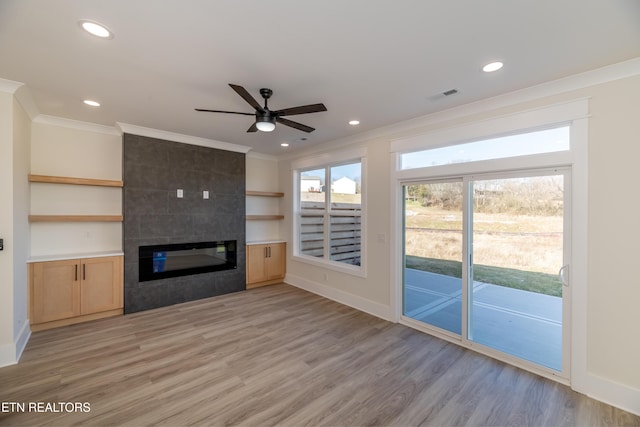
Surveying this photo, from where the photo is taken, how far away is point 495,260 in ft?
10.2

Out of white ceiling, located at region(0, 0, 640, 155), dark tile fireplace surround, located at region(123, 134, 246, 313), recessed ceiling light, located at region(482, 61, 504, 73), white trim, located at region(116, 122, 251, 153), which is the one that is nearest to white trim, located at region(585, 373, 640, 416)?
white ceiling, located at region(0, 0, 640, 155)

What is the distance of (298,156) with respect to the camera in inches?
225

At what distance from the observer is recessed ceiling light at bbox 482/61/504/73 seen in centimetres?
229

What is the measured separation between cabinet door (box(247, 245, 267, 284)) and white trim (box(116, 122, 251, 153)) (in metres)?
1.98

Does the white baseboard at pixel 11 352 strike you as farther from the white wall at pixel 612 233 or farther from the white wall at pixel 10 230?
the white wall at pixel 612 233

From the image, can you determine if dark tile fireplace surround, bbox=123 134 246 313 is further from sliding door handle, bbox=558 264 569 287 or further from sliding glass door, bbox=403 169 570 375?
sliding door handle, bbox=558 264 569 287

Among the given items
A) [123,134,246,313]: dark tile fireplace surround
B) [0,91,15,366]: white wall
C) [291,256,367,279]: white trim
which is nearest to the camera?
[0,91,15,366]: white wall

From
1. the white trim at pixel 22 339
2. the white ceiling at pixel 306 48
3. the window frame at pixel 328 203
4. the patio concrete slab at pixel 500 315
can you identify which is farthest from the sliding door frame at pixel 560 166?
the white trim at pixel 22 339

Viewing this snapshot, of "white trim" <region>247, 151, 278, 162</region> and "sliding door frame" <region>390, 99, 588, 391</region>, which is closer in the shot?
"sliding door frame" <region>390, 99, 588, 391</region>

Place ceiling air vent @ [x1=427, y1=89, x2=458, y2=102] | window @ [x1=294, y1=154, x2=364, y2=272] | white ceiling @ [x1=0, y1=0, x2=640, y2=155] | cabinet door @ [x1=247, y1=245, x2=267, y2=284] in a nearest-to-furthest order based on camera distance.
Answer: white ceiling @ [x1=0, y1=0, x2=640, y2=155] < ceiling air vent @ [x1=427, y1=89, x2=458, y2=102] < window @ [x1=294, y1=154, x2=364, y2=272] < cabinet door @ [x1=247, y1=245, x2=267, y2=284]

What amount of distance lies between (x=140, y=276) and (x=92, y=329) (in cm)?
88

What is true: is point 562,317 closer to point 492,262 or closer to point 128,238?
point 492,262

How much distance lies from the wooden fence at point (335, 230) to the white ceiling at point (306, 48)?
6.99ft

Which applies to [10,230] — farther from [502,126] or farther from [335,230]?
[502,126]
